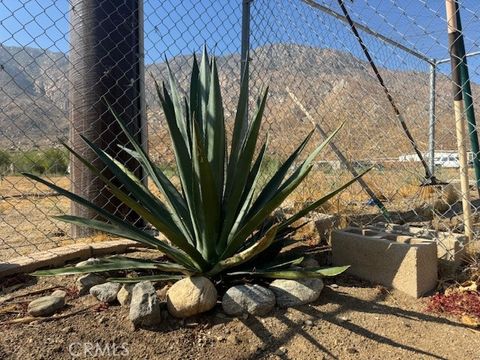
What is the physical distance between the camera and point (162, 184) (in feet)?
6.42

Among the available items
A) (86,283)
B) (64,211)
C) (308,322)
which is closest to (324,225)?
(308,322)

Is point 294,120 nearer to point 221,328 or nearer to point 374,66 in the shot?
point 374,66

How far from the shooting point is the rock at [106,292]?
66.8 inches

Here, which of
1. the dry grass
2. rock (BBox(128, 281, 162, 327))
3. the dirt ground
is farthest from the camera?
the dry grass

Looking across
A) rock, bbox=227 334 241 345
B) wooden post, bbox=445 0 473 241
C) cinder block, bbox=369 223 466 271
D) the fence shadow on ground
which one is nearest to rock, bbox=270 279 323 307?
the fence shadow on ground

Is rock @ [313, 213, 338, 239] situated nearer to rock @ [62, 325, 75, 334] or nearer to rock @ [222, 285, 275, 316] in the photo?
rock @ [222, 285, 275, 316]

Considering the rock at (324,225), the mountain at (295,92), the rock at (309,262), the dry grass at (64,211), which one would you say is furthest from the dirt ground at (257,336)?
the mountain at (295,92)

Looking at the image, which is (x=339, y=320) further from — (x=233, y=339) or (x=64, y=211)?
(x=64, y=211)

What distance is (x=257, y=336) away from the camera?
1.48m

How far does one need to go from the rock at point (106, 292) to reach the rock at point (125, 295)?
0.03 metres

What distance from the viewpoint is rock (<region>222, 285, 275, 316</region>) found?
1.59 meters

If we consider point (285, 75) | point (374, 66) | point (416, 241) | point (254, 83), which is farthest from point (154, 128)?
point (416, 241)

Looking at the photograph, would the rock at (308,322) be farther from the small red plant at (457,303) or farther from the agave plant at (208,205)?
the small red plant at (457,303)

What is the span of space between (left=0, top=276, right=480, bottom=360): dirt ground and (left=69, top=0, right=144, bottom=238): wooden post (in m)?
1.08
